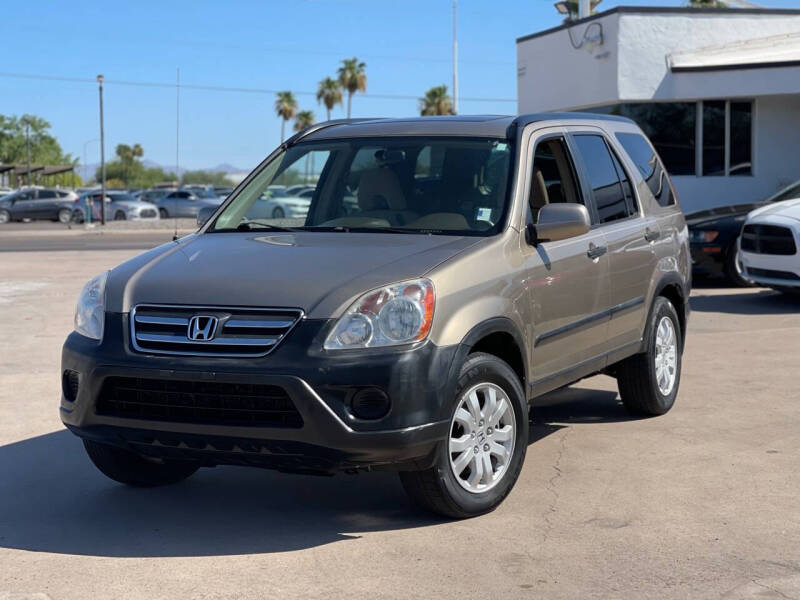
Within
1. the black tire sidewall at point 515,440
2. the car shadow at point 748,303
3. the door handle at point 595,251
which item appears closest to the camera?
the black tire sidewall at point 515,440

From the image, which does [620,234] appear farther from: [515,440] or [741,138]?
[741,138]

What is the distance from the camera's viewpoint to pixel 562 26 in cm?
2708

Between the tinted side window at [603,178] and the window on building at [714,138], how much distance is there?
18990 mm

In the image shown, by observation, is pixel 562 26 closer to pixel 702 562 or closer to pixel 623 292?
pixel 623 292

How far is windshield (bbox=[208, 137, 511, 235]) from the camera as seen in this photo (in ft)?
18.9

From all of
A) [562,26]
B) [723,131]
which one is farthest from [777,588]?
[562,26]

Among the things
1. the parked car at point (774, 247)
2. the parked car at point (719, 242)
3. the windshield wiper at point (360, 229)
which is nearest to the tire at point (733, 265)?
the parked car at point (719, 242)

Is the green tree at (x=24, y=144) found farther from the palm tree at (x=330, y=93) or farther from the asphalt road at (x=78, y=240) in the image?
the asphalt road at (x=78, y=240)

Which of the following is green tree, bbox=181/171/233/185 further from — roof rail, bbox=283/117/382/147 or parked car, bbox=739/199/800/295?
roof rail, bbox=283/117/382/147

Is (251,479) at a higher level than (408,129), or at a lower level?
lower

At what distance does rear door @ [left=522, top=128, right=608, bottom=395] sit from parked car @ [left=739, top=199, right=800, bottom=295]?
685 cm

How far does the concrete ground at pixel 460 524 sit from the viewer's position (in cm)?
438

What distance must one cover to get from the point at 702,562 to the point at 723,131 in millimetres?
21828

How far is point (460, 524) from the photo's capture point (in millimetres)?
5133
